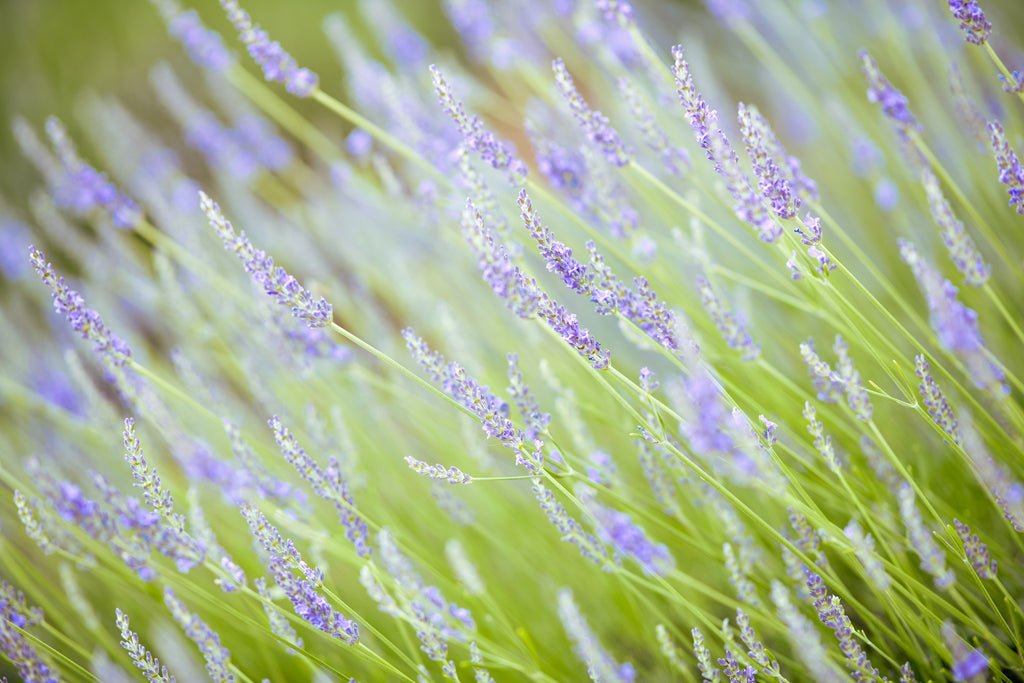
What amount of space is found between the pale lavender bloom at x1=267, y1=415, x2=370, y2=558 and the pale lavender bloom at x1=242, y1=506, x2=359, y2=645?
0.30ft

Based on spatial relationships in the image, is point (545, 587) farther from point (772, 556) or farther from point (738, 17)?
point (738, 17)

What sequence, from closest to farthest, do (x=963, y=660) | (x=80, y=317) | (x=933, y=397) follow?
1. (x=963, y=660)
2. (x=933, y=397)
3. (x=80, y=317)

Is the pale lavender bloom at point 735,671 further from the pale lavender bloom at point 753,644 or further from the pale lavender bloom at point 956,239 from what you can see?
the pale lavender bloom at point 956,239

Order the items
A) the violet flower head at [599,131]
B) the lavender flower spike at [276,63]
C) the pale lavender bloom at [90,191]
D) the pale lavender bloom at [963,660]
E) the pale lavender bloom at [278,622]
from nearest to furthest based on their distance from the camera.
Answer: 1. the pale lavender bloom at [963,660]
2. the pale lavender bloom at [278,622]
3. the violet flower head at [599,131]
4. the lavender flower spike at [276,63]
5. the pale lavender bloom at [90,191]

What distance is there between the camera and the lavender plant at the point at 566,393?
3.23 ft

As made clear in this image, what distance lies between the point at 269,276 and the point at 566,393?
60cm

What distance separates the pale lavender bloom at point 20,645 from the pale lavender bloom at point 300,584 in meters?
0.40

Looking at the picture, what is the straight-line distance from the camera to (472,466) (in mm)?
1747

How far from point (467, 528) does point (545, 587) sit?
283mm

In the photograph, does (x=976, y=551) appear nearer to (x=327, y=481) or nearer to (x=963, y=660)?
(x=963, y=660)

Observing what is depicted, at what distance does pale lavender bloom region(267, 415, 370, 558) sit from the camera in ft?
3.46

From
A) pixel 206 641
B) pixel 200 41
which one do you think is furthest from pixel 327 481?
pixel 200 41

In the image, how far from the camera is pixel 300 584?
1000 millimetres

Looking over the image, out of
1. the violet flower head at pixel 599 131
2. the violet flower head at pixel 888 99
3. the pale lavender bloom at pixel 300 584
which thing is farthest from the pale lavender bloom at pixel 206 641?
the violet flower head at pixel 888 99
